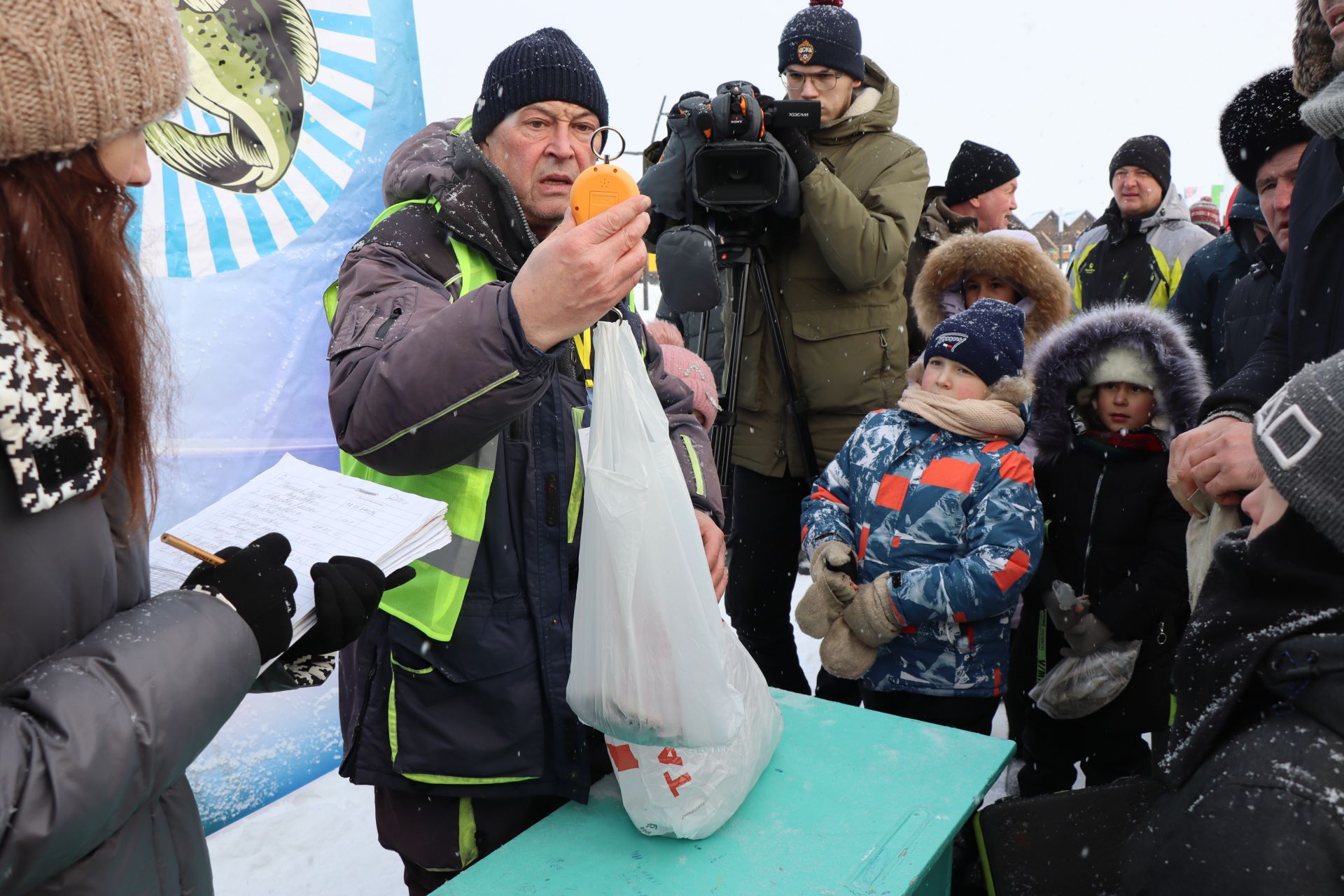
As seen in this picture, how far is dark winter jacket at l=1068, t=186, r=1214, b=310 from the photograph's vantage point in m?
4.17

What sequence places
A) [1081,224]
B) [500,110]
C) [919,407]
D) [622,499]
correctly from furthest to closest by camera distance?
1. [1081,224]
2. [919,407]
3. [500,110]
4. [622,499]

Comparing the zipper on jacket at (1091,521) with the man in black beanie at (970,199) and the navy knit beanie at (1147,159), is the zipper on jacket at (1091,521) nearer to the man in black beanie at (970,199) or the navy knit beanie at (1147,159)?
the man in black beanie at (970,199)

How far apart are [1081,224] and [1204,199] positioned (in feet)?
21.1

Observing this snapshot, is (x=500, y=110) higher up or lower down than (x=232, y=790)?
higher up

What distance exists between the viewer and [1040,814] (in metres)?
1.42

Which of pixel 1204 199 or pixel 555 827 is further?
pixel 1204 199

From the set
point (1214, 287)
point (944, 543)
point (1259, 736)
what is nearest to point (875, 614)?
point (944, 543)

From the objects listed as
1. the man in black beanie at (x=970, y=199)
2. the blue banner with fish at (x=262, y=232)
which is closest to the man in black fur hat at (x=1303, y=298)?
the man in black beanie at (x=970, y=199)

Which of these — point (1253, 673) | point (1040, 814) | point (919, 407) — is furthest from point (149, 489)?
point (919, 407)

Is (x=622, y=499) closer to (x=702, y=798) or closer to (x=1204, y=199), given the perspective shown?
(x=702, y=798)

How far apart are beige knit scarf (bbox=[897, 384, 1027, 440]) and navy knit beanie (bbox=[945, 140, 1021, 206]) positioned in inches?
67.1

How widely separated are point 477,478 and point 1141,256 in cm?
405

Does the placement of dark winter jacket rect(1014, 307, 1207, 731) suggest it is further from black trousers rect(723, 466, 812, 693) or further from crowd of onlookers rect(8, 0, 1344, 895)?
black trousers rect(723, 466, 812, 693)

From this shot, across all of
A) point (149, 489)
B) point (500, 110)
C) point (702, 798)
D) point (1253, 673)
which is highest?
point (500, 110)
